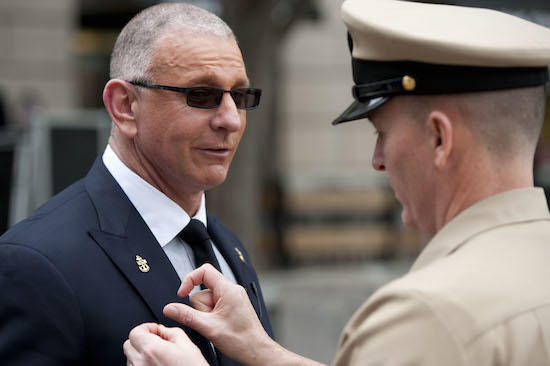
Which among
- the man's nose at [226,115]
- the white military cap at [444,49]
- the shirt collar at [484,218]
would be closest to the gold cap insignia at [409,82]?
the white military cap at [444,49]

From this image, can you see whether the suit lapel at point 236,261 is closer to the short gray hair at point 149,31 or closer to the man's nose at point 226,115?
the man's nose at point 226,115

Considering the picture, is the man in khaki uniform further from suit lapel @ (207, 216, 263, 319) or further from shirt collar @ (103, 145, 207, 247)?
suit lapel @ (207, 216, 263, 319)

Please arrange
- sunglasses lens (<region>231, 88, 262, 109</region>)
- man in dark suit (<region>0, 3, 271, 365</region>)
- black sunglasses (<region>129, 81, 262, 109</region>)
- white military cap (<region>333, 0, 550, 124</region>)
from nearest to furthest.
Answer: white military cap (<region>333, 0, 550, 124</region>), man in dark suit (<region>0, 3, 271, 365</region>), black sunglasses (<region>129, 81, 262, 109</region>), sunglasses lens (<region>231, 88, 262, 109</region>)

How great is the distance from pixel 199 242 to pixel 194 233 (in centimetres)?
4

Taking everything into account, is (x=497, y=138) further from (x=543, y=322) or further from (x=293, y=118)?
(x=293, y=118)

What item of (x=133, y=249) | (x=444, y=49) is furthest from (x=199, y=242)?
(x=444, y=49)

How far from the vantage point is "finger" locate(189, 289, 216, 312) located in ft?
6.67

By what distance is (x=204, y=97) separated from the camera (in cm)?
230

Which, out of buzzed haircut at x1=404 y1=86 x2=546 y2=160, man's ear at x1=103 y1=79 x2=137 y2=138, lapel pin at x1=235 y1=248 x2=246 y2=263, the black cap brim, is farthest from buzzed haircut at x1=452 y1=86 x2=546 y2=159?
lapel pin at x1=235 y1=248 x2=246 y2=263

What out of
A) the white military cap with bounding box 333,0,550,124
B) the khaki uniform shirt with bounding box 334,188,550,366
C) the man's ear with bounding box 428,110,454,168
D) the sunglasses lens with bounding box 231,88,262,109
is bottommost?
the khaki uniform shirt with bounding box 334,188,550,366

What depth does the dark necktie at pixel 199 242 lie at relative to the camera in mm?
2357

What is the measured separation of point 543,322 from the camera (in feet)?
4.94

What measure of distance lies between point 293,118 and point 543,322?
1178 centimetres

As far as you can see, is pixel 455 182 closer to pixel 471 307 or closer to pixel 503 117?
pixel 503 117
